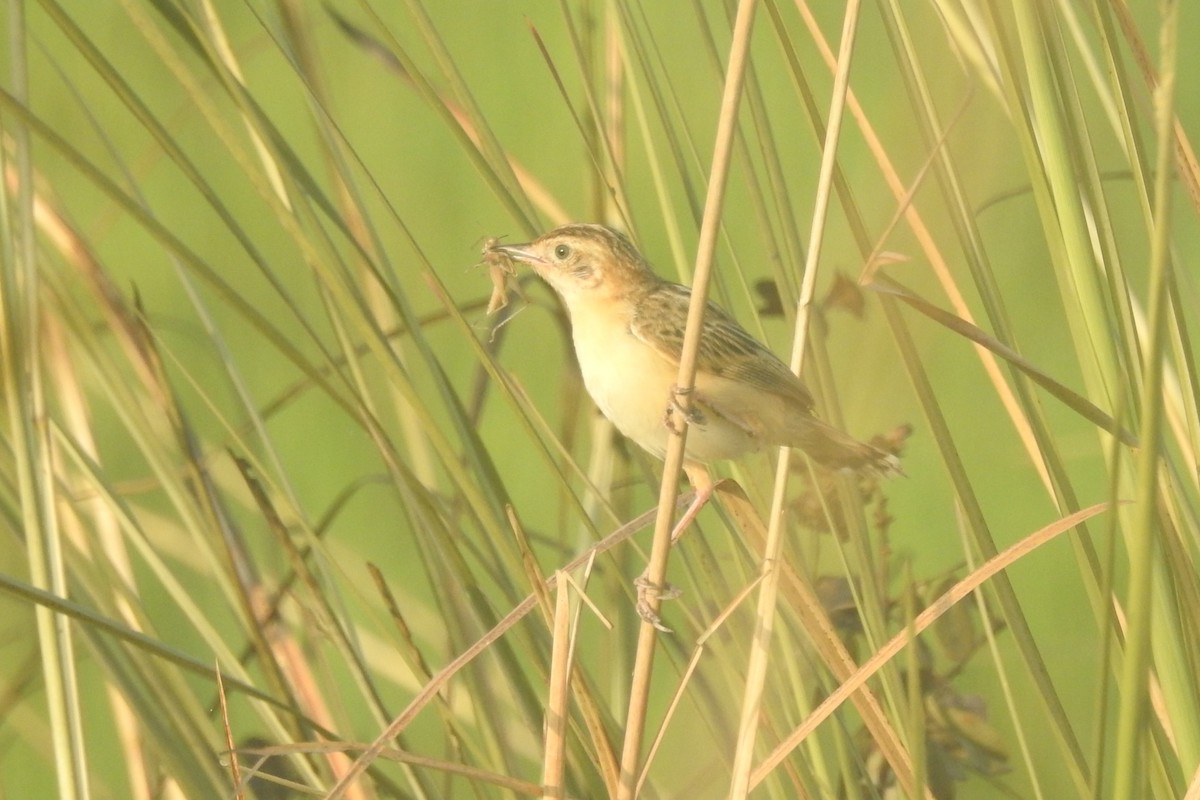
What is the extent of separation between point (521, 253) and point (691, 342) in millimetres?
1049

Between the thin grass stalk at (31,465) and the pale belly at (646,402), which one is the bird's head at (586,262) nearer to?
the pale belly at (646,402)

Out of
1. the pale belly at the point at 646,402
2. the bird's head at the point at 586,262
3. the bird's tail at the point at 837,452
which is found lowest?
the bird's tail at the point at 837,452

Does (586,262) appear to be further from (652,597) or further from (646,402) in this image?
(652,597)

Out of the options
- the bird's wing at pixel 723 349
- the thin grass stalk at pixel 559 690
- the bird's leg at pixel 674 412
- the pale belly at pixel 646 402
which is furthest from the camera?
the bird's wing at pixel 723 349

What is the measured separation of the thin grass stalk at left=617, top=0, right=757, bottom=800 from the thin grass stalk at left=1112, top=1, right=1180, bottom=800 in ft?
1.22

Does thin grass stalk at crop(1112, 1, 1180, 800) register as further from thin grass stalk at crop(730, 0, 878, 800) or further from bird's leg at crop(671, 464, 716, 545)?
bird's leg at crop(671, 464, 716, 545)

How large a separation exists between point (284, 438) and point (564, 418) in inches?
135

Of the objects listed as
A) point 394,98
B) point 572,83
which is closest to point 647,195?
point 572,83

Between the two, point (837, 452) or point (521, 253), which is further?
point (521, 253)

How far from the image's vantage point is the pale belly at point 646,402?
1955 mm

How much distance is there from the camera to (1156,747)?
1455mm

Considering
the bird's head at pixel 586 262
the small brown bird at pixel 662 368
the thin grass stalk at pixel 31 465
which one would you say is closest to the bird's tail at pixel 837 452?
the small brown bird at pixel 662 368

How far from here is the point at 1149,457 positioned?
896 millimetres

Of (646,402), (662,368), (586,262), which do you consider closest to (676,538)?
(646,402)
